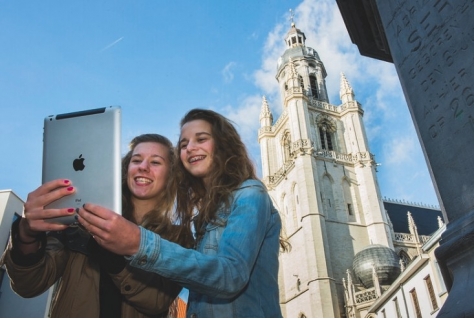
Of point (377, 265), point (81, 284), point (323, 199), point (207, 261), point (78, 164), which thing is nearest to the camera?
point (207, 261)

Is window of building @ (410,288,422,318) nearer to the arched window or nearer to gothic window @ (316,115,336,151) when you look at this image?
gothic window @ (316,115,336,151)

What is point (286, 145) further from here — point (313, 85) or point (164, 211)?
point (164, 211)

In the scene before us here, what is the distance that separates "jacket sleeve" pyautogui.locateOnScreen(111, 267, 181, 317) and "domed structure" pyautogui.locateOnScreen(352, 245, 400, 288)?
31728 millimetres

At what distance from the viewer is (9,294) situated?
13383mm

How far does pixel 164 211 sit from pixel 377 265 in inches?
1253

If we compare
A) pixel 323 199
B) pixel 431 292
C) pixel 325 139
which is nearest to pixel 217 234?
pixel 431 292

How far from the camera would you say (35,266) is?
209cm

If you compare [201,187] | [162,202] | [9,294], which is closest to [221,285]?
[201,187]

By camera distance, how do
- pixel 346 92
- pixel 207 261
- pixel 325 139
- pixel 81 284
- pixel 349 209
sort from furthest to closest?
1. pixel 346 92
2. pixel 325 139
3. pixel 349 209
4. pixel 81 284
5. pixel 207 261

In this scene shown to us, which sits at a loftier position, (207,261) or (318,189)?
(318,189)

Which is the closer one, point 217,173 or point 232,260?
point 232,260

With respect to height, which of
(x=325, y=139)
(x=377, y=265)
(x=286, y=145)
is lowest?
(x=377, y=265)

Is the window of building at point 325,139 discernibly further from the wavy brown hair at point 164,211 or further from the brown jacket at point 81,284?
the brown jacket at point 81,284

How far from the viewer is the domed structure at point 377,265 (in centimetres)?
3147
